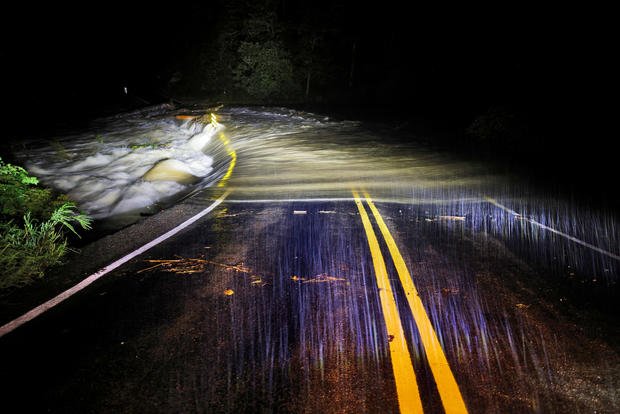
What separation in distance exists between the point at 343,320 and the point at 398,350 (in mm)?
667

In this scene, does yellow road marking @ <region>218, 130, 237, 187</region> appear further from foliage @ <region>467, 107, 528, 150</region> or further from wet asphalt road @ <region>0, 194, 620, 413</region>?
foliage @ <region>467, 107, 528, 150</region>

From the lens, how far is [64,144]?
16328 mm

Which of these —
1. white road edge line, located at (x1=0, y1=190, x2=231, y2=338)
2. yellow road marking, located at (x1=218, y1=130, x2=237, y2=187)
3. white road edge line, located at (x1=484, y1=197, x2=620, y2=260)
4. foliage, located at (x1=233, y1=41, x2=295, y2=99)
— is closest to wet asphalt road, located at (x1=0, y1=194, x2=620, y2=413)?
white road edge line, located at (x1=0, y1=190, x2=231, y2=338)

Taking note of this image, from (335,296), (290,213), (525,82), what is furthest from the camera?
(525,82)

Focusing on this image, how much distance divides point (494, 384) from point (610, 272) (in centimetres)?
334

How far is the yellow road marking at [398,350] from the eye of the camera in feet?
9.51

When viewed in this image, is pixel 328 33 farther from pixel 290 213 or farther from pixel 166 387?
pixel 166 387

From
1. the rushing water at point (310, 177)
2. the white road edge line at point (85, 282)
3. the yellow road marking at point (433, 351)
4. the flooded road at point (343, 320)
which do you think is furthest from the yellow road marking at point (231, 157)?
the yellow road marking at point (433, 351)

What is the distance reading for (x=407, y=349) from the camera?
3484 millimetres

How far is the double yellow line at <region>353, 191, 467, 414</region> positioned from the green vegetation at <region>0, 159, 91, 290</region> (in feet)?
14.8

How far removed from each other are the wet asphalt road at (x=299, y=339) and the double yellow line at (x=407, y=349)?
0.06 metres

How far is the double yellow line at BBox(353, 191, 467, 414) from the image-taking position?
2.90 meters

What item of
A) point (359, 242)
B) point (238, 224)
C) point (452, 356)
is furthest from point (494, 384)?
point (238, 224)

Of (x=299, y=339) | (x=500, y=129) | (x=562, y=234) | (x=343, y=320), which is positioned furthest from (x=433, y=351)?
(x=500, y=129)
